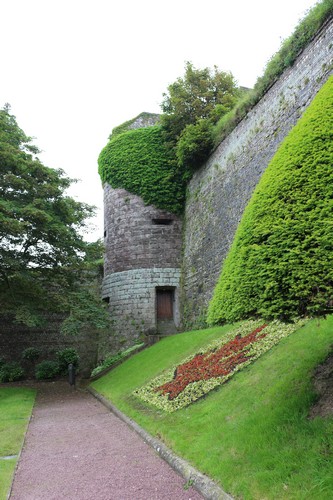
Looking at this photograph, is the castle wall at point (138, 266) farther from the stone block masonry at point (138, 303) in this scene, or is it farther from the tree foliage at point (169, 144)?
the tree foliage at point (169, 144)

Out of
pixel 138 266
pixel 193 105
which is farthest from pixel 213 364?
pixel 193 105

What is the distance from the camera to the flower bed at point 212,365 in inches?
295

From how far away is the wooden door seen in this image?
18.8m

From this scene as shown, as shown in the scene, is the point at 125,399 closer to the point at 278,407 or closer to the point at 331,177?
the point at 278,407

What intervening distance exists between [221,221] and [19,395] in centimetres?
901

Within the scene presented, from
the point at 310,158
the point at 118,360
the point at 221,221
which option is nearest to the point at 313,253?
the point at 310,158

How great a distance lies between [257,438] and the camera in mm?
4438

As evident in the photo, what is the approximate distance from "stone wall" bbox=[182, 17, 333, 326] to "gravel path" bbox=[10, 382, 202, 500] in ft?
25.8

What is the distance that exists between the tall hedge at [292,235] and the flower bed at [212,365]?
2.83 metres

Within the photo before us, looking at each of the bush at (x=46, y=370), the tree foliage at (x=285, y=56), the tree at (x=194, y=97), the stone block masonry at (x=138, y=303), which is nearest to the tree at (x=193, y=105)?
the tree at (x=194, y=97)

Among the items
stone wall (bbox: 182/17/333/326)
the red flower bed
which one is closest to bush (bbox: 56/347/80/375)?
stone wall (bbox: 182/17/333/326)

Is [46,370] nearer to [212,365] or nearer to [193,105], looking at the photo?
[212,365]

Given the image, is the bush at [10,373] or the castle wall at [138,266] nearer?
the bush at [10,373]

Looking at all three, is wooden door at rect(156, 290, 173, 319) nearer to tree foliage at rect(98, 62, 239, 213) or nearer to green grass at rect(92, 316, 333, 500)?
tree foliage at rect(98, 62, 239, 213)
